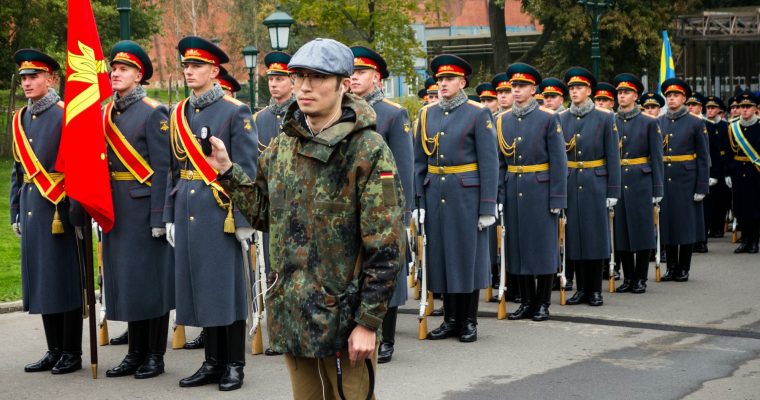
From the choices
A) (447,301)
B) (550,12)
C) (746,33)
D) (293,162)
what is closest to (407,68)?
(550,12)

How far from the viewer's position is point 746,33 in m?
32.2

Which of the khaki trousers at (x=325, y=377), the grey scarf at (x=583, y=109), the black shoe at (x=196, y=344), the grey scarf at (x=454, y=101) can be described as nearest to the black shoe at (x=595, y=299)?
the grey scarf at (x=583, y=109)

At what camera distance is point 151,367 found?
8.11 m

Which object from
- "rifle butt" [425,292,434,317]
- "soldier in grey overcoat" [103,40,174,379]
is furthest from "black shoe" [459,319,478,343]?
"soldier in grey overcoat" [103,40,174,379]

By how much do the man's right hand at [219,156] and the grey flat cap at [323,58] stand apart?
1.43 feet

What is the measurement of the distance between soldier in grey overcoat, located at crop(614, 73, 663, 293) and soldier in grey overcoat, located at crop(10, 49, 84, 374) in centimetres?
622

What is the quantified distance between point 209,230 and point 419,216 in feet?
8.30

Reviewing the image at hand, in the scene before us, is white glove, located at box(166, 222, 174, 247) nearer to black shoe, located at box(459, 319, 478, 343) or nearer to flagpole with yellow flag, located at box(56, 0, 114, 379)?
flagpole with yellow flag, located at box(56, 0, 114, 379)

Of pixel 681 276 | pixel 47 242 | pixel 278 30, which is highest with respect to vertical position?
pixel 278 30

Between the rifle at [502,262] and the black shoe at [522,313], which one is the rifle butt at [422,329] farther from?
the black shoe at [522,313]

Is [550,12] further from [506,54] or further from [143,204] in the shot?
[143,204]

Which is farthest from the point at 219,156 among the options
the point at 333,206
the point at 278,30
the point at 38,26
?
the point at 38,26

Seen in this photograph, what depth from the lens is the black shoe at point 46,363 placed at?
839 cm

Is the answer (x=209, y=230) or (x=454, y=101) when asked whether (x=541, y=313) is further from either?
(x=209, y=230)
